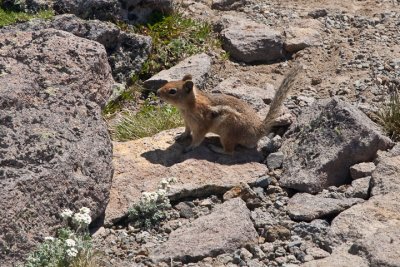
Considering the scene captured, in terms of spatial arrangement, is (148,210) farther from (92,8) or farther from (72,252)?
(92,8)

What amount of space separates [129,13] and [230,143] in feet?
14.3

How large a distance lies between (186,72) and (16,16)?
2.97 meters

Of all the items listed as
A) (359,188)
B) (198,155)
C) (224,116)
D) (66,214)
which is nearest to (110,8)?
(224,116)

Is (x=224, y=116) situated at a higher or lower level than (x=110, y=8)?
lower

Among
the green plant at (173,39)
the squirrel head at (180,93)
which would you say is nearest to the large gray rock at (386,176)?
the squirrel head at (180,93)

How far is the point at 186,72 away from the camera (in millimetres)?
11531

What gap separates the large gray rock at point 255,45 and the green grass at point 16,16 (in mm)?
2926

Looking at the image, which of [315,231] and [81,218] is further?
[315,231]

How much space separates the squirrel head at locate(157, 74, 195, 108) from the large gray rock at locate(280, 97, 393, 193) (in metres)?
1.35

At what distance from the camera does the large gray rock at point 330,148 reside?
8625 millimetres

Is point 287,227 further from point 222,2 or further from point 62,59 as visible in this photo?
point 222,2

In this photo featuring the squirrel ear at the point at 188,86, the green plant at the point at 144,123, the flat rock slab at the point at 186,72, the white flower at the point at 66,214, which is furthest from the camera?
the flat rock slab at the point at 186,72

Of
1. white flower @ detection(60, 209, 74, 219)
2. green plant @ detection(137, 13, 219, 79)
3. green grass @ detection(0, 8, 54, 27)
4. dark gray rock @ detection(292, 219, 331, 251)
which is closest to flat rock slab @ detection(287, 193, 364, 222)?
dark gray rock @ detection(292, 219, 331, 251)

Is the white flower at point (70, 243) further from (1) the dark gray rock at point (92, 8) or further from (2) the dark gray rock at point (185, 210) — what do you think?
(1) the dark gray rock at point (92, 8)
